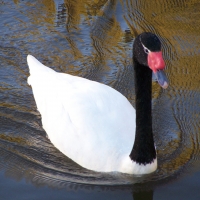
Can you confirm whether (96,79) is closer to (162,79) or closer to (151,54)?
(151,54)

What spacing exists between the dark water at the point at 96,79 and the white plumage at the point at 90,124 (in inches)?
4.7

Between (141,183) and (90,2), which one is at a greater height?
(141,183)

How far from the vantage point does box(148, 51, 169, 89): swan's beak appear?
492 cm

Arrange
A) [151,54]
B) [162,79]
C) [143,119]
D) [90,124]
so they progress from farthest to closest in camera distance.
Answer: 1. [90,124]
2. [143,119]
3. [151,54]
4. [162,79]

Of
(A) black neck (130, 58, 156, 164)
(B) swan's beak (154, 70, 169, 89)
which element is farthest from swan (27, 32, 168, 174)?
(B) swan's beak (154, 70, 169, 89)

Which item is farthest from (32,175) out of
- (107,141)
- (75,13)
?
(75,13)

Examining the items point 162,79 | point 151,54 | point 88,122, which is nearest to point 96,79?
point 88,122

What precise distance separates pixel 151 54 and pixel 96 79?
2551 mm

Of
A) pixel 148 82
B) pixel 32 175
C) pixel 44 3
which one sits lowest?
pixel 44 3

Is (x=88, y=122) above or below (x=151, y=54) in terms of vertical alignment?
below

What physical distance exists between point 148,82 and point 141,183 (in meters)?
0.96

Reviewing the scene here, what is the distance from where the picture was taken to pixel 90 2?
952cm

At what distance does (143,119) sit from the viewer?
558 cm

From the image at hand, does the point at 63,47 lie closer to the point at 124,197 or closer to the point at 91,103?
the point at 91,103
